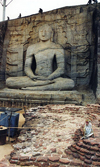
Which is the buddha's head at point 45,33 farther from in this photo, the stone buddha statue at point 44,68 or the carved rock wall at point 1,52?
the carved rock wall at point 1,52

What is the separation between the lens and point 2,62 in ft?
38.8

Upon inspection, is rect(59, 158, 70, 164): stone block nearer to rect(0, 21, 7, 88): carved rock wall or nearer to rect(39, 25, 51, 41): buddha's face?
rect(39, 25, 51, 41): buddha's face

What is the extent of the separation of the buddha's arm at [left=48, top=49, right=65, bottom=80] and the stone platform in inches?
61.0

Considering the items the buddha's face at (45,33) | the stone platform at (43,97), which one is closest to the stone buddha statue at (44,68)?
the buddha's face at (45,33)

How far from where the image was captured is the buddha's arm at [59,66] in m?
9.86

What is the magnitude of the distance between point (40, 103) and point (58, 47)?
390 centimetres

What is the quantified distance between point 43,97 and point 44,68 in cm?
254

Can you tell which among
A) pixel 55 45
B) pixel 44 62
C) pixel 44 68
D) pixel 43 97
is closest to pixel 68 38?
pixel 55 45

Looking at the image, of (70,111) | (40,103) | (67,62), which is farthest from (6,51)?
(70,111)

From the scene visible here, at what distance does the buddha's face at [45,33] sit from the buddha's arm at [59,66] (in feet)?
3.93

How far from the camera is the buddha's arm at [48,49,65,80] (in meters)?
9.86

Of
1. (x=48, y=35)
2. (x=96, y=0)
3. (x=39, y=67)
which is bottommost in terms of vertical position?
(x=39, y=67)

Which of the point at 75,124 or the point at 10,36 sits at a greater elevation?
the point at 10,36

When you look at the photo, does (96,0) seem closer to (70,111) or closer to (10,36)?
(10,36)
